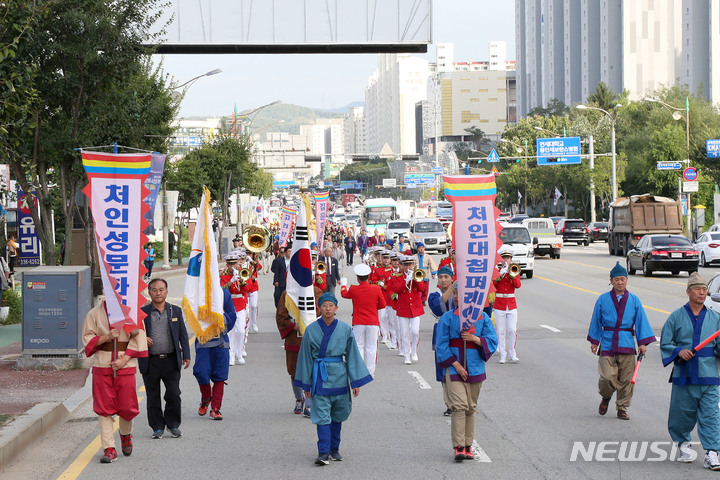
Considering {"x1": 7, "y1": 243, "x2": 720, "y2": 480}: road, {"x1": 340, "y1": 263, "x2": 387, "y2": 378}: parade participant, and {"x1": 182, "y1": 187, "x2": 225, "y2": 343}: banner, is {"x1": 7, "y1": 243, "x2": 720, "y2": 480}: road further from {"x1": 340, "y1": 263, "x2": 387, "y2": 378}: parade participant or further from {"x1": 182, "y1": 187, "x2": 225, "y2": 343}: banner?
{"x1": 182, "y1": 187, "x2": 225, "y2": 343}: banner

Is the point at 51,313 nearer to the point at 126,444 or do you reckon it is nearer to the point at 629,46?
the point at 126,444

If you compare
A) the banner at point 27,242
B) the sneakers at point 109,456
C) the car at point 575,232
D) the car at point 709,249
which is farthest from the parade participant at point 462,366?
the car at point 575,232

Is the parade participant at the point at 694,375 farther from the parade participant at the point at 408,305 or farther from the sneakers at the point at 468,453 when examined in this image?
the parade participant at the point at 408,305

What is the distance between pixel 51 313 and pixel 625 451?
929 cm

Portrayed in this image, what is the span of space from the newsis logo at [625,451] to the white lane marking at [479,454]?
771mm

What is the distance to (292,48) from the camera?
979 inches

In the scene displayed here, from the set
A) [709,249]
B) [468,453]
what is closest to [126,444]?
[468,453]

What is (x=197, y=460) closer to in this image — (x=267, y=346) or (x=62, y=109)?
(x=267, y=346)

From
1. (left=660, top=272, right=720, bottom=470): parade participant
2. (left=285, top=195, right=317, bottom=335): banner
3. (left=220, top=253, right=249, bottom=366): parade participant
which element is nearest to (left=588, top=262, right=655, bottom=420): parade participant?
(left=660, top=272, right=720, bottom=470): parade participant

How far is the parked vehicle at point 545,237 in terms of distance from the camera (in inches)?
1881

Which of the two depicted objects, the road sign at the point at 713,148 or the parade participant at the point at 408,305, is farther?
the road sign at the point at 713,148

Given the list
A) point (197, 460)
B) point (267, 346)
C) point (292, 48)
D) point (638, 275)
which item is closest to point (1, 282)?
point (267, 346)

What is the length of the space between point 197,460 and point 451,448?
2.41 meters

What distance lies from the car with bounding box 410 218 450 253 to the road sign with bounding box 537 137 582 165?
516 inches
